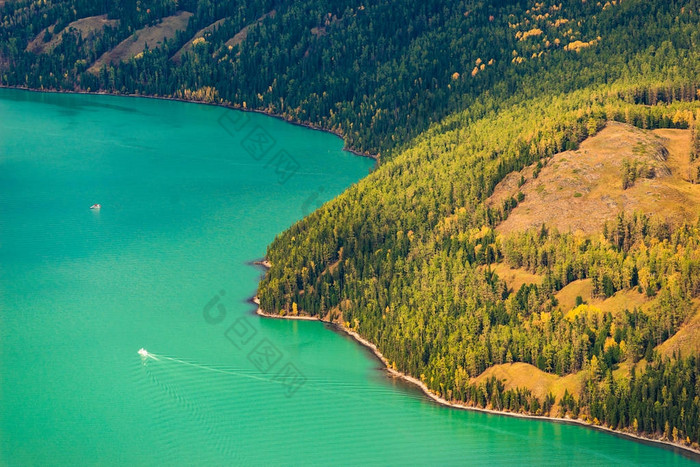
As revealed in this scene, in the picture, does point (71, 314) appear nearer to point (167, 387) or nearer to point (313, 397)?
point (167, 387)

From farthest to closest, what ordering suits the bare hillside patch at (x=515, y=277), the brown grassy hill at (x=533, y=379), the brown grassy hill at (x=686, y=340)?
the bare hillside patch at (x=515, y=277)
the brown grassy hill at (x=533, y=379)
the brown grassy hill at (x=686, y=340)

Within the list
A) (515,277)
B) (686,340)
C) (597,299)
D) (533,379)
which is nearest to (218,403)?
(533,379)

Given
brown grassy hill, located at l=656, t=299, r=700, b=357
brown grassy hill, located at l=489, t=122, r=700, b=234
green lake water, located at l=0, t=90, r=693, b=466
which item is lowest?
green lake water, located at l=0, t=90, r=693, b=466

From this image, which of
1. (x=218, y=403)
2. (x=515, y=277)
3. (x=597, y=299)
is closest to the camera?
(x=218, y=403)

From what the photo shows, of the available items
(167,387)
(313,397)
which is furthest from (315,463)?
(167,387)

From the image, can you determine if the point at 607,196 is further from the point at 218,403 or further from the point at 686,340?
the point at 218,403

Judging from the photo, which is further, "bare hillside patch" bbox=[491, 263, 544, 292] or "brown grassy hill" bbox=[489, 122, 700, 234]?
"brown grassy hill" bbox=[489, 122, 700, 234]

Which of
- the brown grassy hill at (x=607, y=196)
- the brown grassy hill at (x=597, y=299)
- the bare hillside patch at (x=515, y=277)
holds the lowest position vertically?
the brown grassy hill at (x=597, y=299)

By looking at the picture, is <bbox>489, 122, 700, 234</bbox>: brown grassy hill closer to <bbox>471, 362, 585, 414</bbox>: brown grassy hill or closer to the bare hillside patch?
the bare hillside patch

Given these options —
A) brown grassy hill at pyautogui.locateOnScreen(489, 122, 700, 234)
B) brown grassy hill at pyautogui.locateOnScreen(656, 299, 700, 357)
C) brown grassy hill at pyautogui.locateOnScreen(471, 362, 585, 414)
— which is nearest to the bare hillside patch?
brown grassy hill at pyautogui.locateOnScreen(489, 122, 700, 234)

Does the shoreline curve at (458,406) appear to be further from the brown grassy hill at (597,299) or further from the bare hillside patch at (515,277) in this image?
the bare hillside patch at (515,277)

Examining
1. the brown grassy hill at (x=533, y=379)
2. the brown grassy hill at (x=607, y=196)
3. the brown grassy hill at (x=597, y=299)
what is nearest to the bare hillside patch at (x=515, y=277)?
the brown grassy hill at (x=597, y=299)
